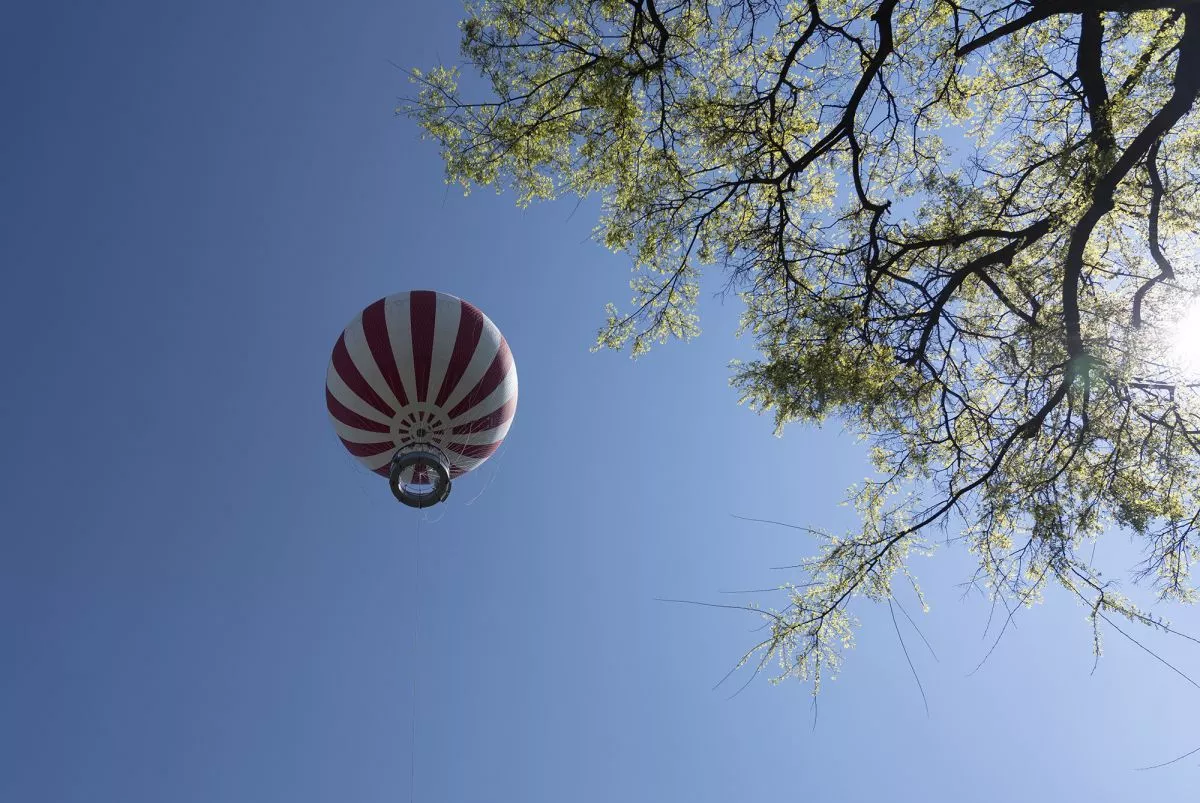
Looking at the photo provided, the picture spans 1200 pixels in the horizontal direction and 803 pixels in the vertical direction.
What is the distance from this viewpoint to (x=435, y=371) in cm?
682

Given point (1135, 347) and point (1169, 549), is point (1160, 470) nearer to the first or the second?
point (1169, 549)

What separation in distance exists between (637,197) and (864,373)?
2.38m

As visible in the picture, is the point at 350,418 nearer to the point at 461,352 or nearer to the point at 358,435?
the point at 358,435

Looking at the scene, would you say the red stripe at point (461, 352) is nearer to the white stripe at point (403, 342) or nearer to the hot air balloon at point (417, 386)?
the hot air balloon at point (417, 386)

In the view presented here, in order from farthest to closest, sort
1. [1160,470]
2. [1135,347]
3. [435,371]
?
[435,371] → [1160,470] → [1135,347]

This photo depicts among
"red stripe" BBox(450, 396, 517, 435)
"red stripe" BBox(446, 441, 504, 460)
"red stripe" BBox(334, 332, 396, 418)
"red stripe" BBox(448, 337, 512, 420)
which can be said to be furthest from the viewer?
"red stripe" BBox(446, 441, 504, 460)

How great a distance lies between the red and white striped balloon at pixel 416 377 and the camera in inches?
267

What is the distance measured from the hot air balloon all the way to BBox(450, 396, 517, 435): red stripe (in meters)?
0.01

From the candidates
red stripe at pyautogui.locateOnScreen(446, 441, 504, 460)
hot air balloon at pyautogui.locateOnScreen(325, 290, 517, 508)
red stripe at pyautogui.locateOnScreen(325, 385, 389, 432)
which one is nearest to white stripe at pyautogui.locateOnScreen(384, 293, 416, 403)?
hot air balloon at pyautogui.locateOnScreen(325, 290, 517, 508)

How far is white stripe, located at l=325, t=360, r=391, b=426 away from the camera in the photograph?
6.98 metres

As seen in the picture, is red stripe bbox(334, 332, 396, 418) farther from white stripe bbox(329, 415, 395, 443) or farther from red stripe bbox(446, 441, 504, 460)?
red stripe bbox(446, 441, 504, 460)

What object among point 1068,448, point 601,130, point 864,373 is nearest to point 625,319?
point 601,130

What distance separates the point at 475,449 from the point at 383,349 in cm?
163

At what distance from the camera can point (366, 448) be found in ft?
24.1
